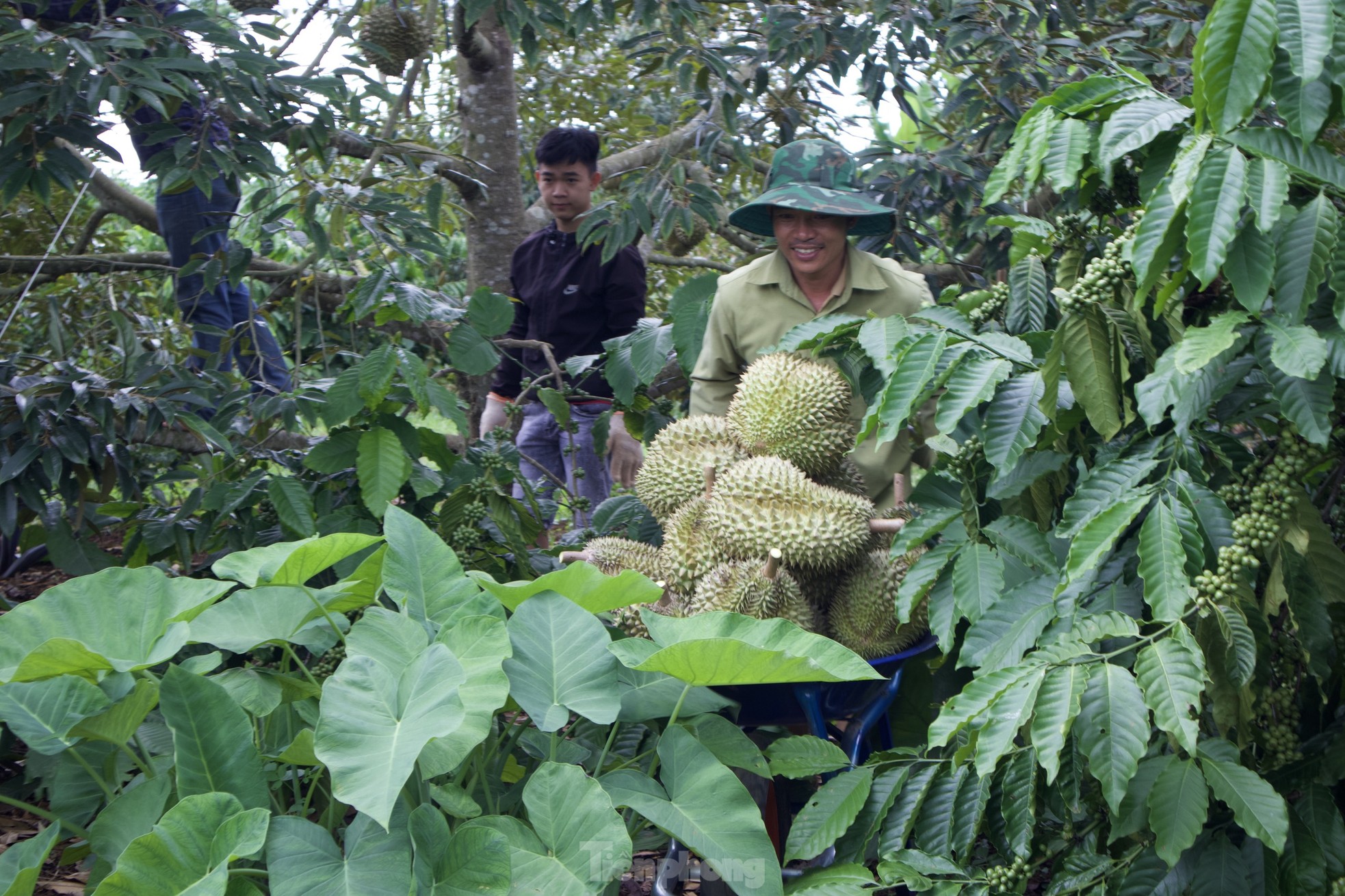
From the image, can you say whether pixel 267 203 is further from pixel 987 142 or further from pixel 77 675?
pixel 987 142

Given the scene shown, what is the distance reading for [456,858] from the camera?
1.36 m

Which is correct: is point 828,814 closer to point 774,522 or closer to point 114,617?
point 774,522

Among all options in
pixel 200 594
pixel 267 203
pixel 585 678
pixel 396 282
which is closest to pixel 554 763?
pixel 585 678

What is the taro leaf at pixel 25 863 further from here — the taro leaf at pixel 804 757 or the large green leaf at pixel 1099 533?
the large green leaf at pixel 1099 533

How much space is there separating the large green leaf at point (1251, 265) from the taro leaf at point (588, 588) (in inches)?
38.2

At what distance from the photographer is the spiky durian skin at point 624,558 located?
223 cm

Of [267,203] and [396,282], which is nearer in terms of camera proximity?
[396,282]

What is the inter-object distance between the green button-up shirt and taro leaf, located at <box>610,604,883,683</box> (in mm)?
1341

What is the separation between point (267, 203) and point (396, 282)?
540 millimetres

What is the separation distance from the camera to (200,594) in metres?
1.60

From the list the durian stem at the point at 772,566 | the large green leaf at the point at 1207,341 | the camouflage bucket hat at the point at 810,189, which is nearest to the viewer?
the large green leaf at the point at 1207,341

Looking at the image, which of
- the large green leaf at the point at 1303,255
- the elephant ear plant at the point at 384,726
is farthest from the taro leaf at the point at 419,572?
the large green leaf at the point at 1303,255

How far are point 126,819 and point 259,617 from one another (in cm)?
34

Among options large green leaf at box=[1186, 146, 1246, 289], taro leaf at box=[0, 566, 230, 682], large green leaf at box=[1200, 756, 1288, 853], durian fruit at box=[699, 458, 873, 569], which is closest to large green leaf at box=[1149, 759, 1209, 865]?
large green leaf at box=[1200, 756, 1288, 853]
